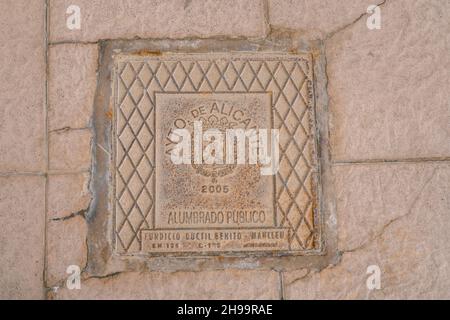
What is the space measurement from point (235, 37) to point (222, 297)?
1329mm

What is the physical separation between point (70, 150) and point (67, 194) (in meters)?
0.22

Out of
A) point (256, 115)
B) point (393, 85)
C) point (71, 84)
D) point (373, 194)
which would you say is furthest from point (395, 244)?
point (71, 84)

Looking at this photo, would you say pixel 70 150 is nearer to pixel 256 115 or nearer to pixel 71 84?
pixel 71 84

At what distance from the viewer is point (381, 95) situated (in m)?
2.16

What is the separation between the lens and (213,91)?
2141mm

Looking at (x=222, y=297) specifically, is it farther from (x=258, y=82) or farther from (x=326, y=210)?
(x=258, y=82)

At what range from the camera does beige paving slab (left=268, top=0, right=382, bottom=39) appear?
219cm

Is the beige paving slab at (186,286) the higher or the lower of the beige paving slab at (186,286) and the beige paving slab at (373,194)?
the lower

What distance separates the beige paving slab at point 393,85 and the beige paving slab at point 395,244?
140 millimetres

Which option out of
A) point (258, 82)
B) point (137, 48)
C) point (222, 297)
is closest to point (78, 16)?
point (137, 48)

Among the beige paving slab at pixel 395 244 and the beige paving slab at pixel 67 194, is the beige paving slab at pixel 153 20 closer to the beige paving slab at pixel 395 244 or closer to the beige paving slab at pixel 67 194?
the beige paving slab at pixel 67 194

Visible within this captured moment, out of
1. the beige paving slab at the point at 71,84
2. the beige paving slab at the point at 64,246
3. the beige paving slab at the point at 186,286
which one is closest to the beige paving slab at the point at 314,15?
the beige paving slab at the point at 71,84

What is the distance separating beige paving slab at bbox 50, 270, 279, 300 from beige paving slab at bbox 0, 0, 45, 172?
683mm

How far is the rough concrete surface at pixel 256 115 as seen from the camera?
6.84 ft
